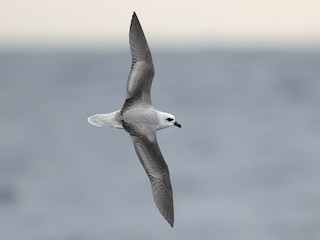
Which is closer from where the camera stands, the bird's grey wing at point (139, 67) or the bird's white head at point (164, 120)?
the bird's white head at point (164, 120)

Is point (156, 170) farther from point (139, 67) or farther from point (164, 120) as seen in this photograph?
point (139, 67)

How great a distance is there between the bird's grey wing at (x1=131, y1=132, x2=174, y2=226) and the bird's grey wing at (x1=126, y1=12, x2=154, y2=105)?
68 cm

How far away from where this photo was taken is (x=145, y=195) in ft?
133

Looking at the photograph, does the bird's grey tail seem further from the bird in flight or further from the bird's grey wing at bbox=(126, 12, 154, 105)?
the bird's grey wing at bbox=(126, 12, 154, 105)

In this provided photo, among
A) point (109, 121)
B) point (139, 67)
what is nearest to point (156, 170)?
point (109, 121)

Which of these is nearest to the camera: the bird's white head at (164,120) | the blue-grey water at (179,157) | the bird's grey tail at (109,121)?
the bird's grey tail at (109,121)

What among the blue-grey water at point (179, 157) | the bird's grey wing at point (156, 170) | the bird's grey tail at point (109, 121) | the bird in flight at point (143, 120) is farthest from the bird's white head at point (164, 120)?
the blue-grey water at point (179, 157)

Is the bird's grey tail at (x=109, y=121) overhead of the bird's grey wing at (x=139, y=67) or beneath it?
beneath

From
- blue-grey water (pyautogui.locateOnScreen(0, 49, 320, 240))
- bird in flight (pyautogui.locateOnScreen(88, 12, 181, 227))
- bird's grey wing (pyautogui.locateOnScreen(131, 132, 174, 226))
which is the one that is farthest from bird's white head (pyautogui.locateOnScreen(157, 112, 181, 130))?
blue-grey water (pyautogui.locateOnScreen(0, 49, 320, 240))

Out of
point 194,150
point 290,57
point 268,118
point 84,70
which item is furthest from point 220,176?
point 290,57

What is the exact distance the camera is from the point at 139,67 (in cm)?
1714

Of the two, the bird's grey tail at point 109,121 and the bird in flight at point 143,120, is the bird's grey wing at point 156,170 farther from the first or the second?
the bird's grey tail at point 109,121

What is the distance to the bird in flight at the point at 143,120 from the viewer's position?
54.3ft

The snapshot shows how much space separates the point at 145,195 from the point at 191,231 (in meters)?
7.53
